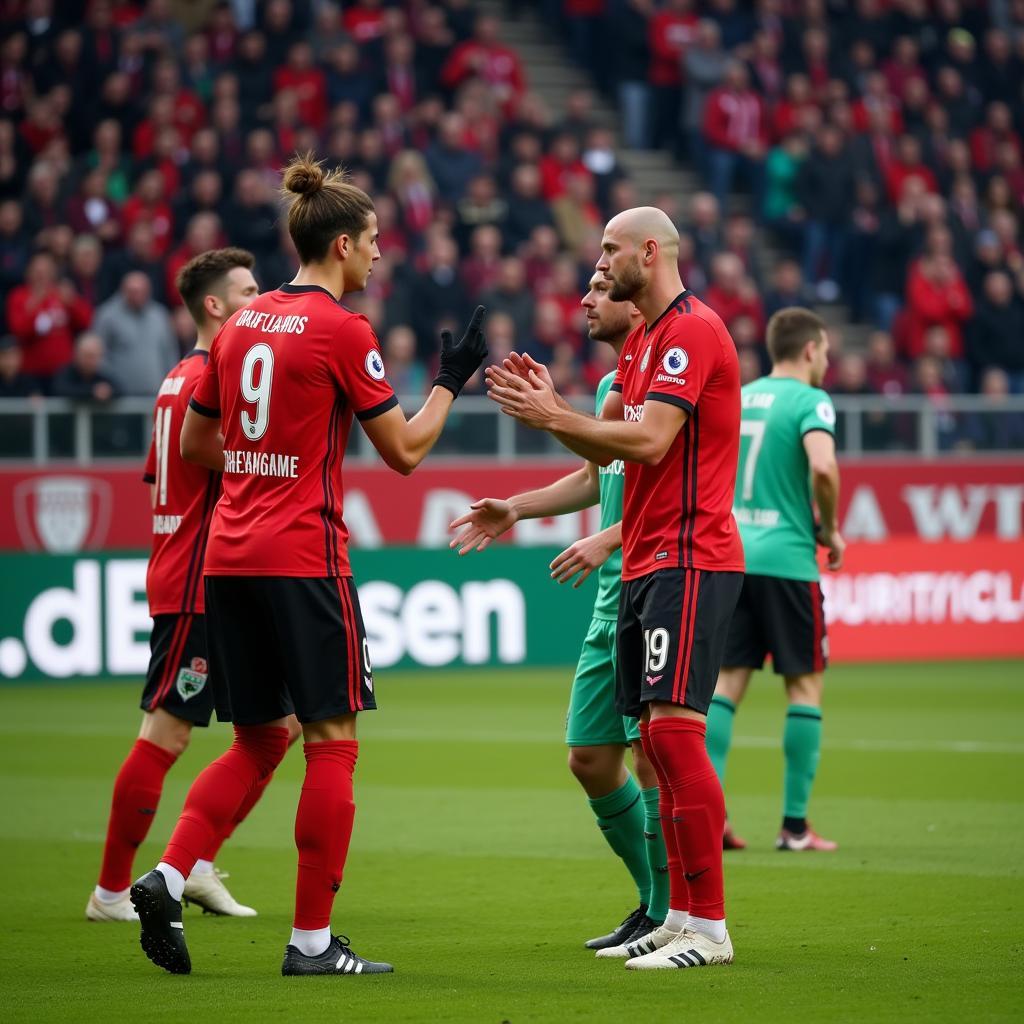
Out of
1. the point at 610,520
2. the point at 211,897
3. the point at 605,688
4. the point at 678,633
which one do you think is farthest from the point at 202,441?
the point at 211,897

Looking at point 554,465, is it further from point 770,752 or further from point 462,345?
point 462,345

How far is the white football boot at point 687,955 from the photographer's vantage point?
5992mm

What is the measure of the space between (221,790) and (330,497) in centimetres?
103

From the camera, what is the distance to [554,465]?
760 inches

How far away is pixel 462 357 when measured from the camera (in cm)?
619

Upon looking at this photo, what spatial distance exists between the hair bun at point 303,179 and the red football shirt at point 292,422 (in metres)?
0.32

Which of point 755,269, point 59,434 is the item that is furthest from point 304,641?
point 755,269

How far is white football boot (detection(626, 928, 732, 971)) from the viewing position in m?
5.99

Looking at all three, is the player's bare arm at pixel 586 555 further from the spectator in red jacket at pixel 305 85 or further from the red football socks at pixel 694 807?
the spectator in red jacket at pixel 305 85

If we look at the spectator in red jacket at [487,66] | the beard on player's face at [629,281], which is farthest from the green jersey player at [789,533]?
the spectator in red jacket at [487,66]

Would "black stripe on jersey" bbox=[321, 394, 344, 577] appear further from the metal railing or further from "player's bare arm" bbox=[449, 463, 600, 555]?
the metal railing

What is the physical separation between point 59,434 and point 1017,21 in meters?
18.1

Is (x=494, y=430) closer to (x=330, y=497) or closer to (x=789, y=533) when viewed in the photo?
(x=789, y=533)

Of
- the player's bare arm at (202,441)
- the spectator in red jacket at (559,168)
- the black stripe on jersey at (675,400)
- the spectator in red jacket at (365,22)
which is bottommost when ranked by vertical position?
the player's bare arm at (202,441)
